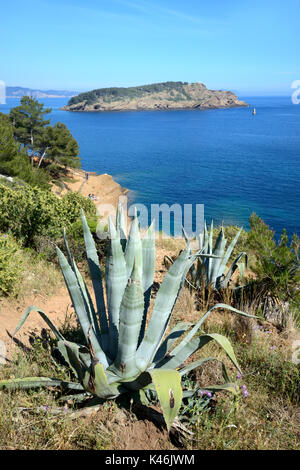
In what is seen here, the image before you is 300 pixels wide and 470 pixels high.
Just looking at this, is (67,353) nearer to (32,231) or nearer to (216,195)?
(32,231)

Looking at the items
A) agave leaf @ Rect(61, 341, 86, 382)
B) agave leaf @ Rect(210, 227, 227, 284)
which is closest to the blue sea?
agave leaf @ Rect(210, 227, 227, 284)

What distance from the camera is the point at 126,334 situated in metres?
2.15

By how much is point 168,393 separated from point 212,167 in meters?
49.4

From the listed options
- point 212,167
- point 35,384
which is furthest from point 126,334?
point 212,167

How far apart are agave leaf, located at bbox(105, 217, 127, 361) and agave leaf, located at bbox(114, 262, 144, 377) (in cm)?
22

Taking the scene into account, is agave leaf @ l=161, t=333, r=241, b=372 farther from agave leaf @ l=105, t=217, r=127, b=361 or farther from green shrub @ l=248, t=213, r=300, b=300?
green shrub @ l=248, t=213, r=300, b=300

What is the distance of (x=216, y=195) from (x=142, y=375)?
33932 mm

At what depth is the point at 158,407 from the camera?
8.03 ft

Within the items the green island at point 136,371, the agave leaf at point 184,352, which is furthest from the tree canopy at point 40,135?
the agave leaf at point 184,352

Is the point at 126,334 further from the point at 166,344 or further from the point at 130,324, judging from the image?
the point at 166,344

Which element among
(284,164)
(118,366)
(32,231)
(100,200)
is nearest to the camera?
(118,366)

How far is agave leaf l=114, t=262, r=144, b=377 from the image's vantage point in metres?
1.98
